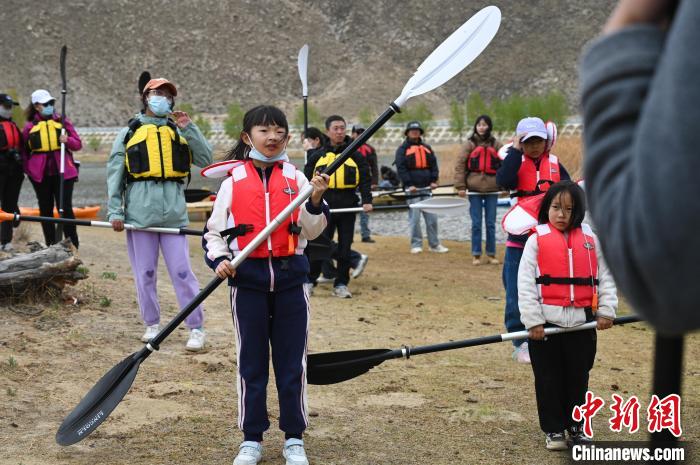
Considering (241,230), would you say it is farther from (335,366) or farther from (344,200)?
(344,200)

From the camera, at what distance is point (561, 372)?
14.4 ft

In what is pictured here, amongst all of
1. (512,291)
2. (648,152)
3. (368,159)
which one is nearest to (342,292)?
(512,291)

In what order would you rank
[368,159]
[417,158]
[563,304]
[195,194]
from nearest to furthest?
[563,304]
[195,194]
[368,159]
[417,158]

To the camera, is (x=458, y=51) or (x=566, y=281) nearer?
(x=458, y=51)

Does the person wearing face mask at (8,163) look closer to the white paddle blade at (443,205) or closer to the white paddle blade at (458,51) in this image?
the white paddle blade at (443,205)

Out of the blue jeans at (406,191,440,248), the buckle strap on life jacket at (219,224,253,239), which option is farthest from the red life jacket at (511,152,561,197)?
the blue jeans at (406,191,440,248)

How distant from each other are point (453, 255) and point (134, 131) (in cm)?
716

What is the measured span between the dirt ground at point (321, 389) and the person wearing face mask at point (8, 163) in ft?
7.20

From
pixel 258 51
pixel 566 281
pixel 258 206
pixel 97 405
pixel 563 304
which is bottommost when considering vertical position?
pixel 97 405

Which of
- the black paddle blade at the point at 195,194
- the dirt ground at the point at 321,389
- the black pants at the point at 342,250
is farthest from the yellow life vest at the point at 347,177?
the black paddle blade at the point at 195,194

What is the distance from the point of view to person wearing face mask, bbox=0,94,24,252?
973cm

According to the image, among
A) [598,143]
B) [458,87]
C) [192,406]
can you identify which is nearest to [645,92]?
[598,143]

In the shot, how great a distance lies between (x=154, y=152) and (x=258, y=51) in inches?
3549

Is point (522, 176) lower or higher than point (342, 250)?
higher
